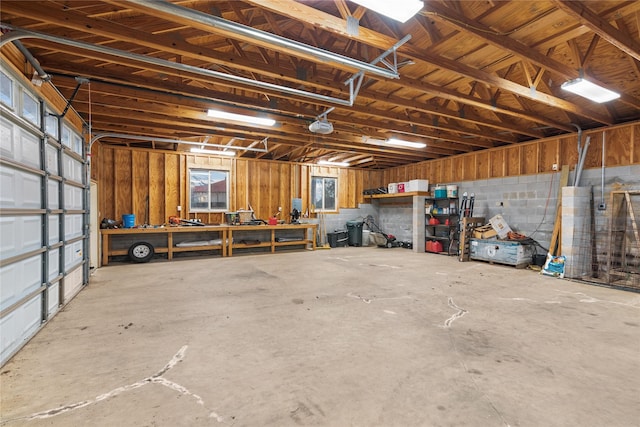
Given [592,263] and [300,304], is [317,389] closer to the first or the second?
[300,304]

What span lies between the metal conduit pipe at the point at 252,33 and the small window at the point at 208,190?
6242mm

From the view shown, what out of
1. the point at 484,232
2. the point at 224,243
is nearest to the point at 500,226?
the point at 484,232

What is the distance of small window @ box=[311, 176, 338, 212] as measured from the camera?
10.1m

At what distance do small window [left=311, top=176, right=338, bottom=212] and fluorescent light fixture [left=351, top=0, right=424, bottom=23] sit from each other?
778 centimetres

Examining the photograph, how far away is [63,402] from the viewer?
182 centimetres

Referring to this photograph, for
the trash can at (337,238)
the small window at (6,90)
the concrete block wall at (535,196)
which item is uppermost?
the small window at (6,90)

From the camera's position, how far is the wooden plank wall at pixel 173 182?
23.6 ft

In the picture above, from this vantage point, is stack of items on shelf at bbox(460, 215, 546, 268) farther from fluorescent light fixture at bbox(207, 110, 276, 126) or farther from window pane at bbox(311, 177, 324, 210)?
fluorescent light fixture at bbox(207, 110, 276, 126)

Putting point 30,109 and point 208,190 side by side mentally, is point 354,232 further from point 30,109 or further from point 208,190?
point 30,109

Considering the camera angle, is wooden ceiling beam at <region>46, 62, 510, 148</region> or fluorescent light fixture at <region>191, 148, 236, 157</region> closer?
wooden ceiling beam at <region>46, 62, 510, 148</region>

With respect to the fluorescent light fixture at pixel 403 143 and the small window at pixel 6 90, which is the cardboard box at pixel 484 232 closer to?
the fluorescent light fixture at pixel 403 143

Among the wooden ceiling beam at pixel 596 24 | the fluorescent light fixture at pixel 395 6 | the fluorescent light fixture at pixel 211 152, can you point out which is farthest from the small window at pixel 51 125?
the wooden ceiling beam at pixel 596 24

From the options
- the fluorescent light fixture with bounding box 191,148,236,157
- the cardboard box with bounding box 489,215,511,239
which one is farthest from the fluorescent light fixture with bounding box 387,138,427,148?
the fluorescent light fixture with bounding box 191,148,236,157

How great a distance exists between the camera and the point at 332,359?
236 cm
